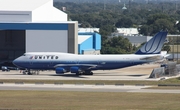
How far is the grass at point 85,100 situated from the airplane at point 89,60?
29246 millimetres

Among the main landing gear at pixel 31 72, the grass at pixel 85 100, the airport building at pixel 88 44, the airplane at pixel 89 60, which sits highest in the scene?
the airport building at pixel 88 44

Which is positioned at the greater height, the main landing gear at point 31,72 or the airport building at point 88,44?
the airport building at point 88,44

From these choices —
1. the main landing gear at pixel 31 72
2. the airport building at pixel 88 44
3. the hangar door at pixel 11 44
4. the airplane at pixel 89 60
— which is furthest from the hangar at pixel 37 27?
the airplane at pixel 89 60

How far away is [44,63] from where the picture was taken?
102688 millimetres

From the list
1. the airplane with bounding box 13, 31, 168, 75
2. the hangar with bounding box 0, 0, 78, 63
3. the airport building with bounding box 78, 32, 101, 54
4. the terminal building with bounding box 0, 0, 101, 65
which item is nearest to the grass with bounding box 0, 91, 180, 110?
the airplane with bounding box 13, 31, 168, 75

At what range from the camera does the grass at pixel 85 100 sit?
58812 millimetres

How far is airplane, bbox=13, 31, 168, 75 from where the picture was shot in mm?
101000

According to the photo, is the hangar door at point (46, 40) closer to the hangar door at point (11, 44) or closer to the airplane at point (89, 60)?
the hangar door at point (11, 44)

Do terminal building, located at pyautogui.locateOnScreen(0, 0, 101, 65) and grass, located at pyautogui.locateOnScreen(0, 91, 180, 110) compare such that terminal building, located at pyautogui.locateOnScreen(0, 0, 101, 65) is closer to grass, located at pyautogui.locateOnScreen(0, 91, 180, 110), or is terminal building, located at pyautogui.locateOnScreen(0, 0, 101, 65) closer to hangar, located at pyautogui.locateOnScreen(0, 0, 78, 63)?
hangar, located at pyautogui.locateOnScreen(0, 0, 78, 63)

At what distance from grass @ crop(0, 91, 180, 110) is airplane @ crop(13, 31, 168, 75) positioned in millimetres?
29246

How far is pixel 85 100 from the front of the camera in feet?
212

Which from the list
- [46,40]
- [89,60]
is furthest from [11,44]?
[89,60]

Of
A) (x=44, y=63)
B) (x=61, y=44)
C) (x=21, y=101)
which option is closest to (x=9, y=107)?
(x=21, y=101)

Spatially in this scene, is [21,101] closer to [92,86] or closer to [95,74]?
[92,86]
